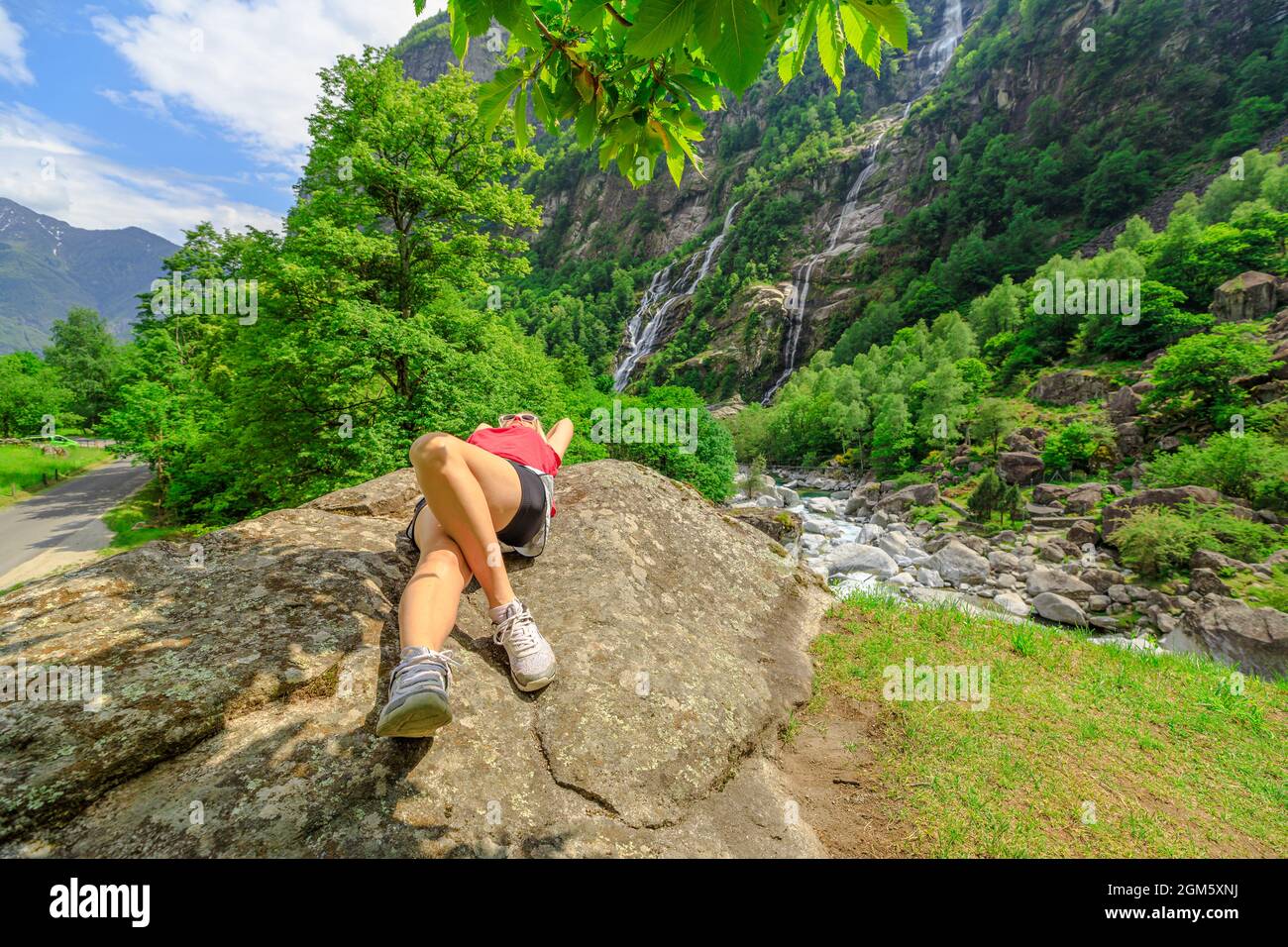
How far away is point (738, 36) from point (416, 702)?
2.85m

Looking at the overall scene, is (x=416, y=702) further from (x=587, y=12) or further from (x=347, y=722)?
(x=587, y=12)

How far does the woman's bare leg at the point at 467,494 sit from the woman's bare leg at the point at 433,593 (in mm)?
96

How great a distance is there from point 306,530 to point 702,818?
372cm

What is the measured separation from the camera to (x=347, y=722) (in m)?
2.54

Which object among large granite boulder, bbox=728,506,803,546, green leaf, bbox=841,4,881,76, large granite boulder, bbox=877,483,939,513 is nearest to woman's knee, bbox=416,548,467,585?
green leaf, bbox=841,4,881,76

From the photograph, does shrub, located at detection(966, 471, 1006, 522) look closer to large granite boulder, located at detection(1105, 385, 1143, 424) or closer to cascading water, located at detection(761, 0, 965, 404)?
large granite boulder, located at detection(1105, 385, 1143, 424)

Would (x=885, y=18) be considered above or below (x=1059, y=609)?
above

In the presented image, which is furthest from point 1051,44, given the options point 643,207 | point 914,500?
point 914,500

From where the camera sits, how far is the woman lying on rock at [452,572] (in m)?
2.39

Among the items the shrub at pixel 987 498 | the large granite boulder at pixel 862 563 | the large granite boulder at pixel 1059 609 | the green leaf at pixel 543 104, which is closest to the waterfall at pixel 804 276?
the shrub at pixel 987 498

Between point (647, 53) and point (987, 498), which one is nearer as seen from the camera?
point (647, 53)

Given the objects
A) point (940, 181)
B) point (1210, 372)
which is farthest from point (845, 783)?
point (940, 181)

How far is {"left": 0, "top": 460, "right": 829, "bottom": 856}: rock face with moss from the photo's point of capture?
204 cm
